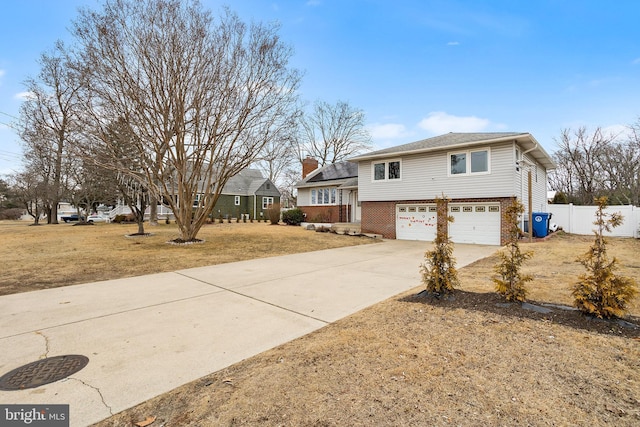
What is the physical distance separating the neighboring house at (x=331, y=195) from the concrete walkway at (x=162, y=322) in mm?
12966

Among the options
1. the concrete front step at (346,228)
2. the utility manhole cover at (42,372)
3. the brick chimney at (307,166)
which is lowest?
the utility manhole cover at (42,372)

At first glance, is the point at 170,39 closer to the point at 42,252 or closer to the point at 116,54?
the point at 116,54

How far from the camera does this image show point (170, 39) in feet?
37.0

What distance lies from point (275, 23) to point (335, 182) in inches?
442

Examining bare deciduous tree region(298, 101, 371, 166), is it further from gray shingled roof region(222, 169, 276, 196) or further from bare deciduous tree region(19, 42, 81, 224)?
bare deciduous tree region(19, 42, 81, 224)

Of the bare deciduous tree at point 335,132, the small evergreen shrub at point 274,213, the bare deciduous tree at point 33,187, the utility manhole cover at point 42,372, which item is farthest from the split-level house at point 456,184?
the bare deciduous tree at point 33,187

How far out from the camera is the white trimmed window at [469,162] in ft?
43.2

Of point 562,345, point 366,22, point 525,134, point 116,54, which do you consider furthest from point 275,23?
point 562,345

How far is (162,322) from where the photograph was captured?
418 centimetres

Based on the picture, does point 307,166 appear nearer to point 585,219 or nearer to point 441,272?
point 585,219

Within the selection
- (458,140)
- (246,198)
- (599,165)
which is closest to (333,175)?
(458,140)

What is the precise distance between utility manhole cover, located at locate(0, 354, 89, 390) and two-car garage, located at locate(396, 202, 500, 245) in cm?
1204

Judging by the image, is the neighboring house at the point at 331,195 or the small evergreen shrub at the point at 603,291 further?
the neighboring house at the point at 331,195

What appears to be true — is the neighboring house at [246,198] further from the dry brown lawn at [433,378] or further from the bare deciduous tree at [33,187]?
the dry brown lawn at [433,378]
